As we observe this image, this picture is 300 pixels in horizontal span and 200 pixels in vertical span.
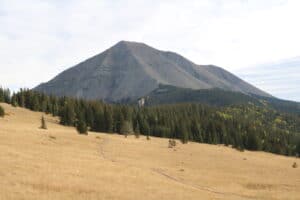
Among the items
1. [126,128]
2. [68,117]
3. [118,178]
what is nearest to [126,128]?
[126,128]

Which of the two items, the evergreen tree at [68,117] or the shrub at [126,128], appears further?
the shrub at [126,128]

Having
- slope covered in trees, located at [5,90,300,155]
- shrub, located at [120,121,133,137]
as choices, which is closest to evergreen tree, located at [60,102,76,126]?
slope covered in trees, located at [5,90,300,155]

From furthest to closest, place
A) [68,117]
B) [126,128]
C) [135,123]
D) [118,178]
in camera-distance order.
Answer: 1. [135,123]
2. [126,128]
3. [68,117]
4. [118,178]

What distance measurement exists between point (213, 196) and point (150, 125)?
112532 mm

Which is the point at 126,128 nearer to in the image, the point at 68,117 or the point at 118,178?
→ the point at 68,117

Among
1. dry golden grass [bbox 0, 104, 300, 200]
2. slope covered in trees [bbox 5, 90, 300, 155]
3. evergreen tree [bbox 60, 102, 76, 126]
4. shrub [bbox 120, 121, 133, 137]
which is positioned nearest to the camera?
dry golden grass [bbox 0, 104, 300, 200]

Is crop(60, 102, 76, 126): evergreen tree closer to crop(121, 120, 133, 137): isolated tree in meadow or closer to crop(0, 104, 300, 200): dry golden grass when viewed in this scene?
crop(121, 120, 133, 137): isolated tree in meadow

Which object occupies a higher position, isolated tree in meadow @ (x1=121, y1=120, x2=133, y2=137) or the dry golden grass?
isolated tree in meadow @ (x1=121, y1=120, x2=133, y2=137)

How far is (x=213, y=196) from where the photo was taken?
38875 millimetres

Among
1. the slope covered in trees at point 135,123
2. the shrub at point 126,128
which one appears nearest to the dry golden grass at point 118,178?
the shrub at point 126,128

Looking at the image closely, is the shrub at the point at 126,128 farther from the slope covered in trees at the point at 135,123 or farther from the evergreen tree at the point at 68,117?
the evergreen tree at the point at 68,117

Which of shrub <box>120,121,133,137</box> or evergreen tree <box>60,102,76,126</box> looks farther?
shrub <box>120,121,133,137</box>

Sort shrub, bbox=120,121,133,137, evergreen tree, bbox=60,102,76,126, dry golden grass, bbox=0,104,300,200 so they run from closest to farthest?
dry golden grass, bbox=0,104,300,200 → evergreen tree, bbox=60,102,76,126 → shrub, bbox=120,121,133,137

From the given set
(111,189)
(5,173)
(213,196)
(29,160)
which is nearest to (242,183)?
(213,196)
